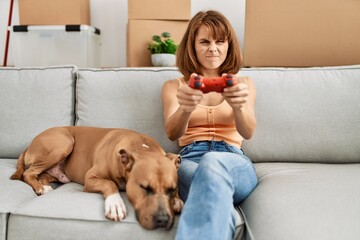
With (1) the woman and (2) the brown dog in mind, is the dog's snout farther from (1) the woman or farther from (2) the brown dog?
(1) the woman

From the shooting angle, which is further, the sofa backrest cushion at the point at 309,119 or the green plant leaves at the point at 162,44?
the green plant leaves at the point at 162,44

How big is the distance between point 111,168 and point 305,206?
2.74ft

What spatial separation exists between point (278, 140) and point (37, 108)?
140cm

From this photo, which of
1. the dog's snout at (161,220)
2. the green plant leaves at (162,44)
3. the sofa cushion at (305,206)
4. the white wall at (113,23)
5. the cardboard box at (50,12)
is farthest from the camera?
the white wall at (113,23)

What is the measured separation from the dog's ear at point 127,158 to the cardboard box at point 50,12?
4.73ft

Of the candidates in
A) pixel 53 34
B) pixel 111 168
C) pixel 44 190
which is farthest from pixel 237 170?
pixel 53 34

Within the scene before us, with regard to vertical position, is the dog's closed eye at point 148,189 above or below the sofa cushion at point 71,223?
above

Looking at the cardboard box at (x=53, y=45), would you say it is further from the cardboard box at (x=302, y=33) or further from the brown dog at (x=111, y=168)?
the cardboard box at (x=302, y=33)

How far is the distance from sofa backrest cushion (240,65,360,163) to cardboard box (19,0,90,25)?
4.65 ft

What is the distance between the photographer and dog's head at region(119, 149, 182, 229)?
1.21 metres

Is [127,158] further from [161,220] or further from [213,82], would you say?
[213,82]

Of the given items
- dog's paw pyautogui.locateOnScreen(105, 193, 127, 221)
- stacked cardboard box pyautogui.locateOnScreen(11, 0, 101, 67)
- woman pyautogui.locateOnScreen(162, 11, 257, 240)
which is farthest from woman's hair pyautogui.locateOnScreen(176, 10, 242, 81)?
stacked cardboard box pyautogui.locateOnScreen(11, 0, 101, 67)

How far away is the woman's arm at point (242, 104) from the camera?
51.2 inches

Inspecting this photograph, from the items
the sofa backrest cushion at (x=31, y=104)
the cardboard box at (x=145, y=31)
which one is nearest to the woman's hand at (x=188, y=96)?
the sofa backrest cushion at (x=31, y=104)
